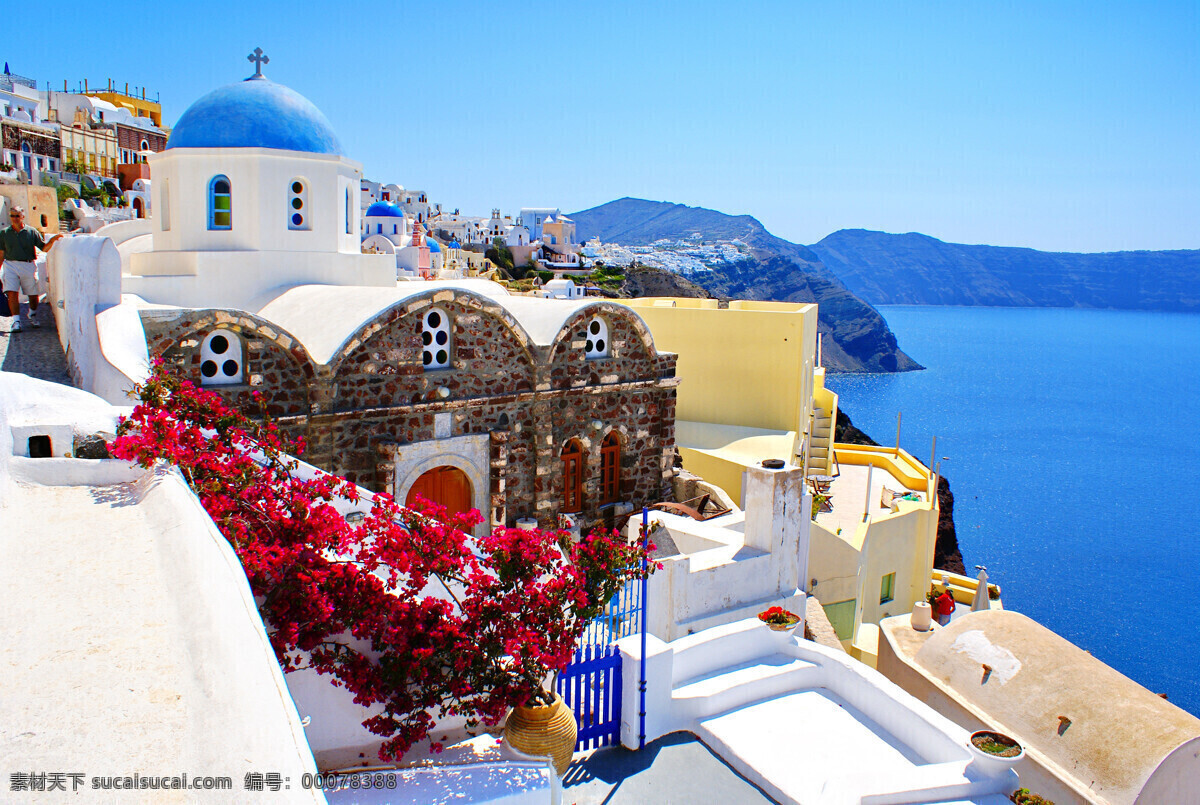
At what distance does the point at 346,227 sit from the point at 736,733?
35.6 ft

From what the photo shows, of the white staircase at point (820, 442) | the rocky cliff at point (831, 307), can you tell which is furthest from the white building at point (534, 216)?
the white staircase at point (820, 442)

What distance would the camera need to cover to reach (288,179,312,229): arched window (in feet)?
42.1

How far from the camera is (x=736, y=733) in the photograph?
6.32 meters

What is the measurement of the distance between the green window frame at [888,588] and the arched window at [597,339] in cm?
766

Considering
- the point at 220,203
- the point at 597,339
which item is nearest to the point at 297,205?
the point at 220,203

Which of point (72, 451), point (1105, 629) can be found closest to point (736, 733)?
point (72, 451)

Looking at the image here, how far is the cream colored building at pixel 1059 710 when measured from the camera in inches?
311

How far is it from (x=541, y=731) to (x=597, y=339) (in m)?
7.88

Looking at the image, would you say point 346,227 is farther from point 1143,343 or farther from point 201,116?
point 1143,343

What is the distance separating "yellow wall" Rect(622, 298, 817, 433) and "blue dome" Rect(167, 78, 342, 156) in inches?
347

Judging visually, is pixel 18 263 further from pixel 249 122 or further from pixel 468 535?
pixel 468 535

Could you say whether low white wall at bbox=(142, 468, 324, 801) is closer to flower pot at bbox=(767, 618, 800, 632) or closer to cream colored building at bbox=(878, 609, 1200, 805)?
flower pot at bbox=(767, 618, 800, 632)

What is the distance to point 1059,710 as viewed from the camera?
8695 millimetres

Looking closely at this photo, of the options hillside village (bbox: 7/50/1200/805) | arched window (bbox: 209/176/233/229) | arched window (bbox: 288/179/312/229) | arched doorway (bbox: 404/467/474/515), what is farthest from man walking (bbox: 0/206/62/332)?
arched doorway (bbox: 404/467/474/515)
